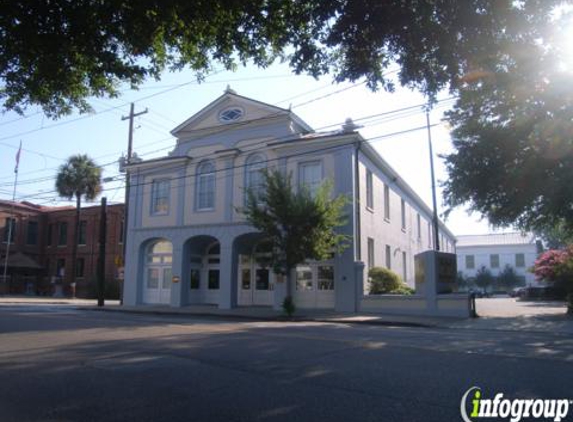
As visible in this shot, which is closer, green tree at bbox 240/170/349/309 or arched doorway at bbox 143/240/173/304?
green tree at bbox 240/170/349/309

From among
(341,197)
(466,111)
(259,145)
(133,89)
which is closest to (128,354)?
(133,89)

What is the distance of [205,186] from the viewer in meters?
28.2

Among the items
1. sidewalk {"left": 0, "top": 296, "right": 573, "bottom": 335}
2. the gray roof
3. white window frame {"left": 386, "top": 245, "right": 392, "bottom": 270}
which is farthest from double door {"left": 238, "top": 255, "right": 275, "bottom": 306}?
the gray roof

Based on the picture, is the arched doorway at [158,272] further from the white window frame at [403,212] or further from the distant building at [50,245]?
the white window frame at [403,212]

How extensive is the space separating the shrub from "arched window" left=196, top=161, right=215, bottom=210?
30.7 ft

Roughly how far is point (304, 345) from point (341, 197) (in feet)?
39.6

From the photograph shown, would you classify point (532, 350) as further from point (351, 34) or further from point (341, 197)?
point (341, 197)

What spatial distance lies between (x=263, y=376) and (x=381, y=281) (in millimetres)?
18179

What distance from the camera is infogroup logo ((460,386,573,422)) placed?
5395mm

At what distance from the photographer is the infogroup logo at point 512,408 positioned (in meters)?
5.39

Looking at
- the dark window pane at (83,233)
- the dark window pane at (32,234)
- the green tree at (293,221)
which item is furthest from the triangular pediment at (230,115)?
the dark window pane at (32,234)

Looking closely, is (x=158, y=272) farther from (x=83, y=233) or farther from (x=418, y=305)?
(x=83, y=233)

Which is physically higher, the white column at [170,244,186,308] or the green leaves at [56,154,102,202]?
the green leaves at [56,154,102,202]

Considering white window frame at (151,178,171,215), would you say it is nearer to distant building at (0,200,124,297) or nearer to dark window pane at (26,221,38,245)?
distant building at (0,200,124,297)
